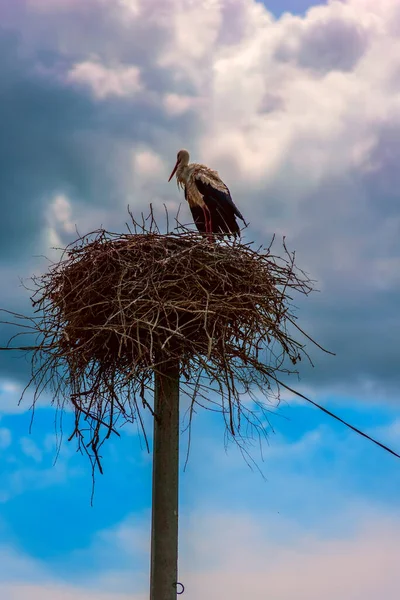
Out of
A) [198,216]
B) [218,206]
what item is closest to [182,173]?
[198,216]

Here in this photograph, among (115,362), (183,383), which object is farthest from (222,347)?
(115,362)

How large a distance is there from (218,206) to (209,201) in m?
0.13

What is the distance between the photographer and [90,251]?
586 centimetres

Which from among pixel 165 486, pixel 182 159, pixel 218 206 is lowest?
pixel 165 486

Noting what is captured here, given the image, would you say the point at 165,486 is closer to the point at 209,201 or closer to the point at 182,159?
the point at 209,201

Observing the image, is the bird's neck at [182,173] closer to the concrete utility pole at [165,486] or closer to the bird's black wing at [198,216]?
the bird's black wing at [198,216]

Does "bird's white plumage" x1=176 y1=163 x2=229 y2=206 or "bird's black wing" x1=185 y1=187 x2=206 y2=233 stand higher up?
"bird's white plumage" x1=176 y1=163 x2=229 y2=206

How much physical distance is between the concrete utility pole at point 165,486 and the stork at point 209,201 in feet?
11.1

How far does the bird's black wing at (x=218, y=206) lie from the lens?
8.59 meters

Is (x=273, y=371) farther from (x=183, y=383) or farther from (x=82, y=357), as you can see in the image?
(x=82, y=357)

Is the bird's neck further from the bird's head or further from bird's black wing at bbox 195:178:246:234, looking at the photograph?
bird's black wing at bbox 195:178:246:234

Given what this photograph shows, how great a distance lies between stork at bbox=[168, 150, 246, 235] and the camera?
860 centimetres

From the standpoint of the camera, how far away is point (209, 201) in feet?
28.3

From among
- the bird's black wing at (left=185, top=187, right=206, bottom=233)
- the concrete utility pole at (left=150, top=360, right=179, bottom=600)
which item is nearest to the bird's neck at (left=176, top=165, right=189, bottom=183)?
the bird's black wing at (left=185, top=187, right=206, bottom=233)
